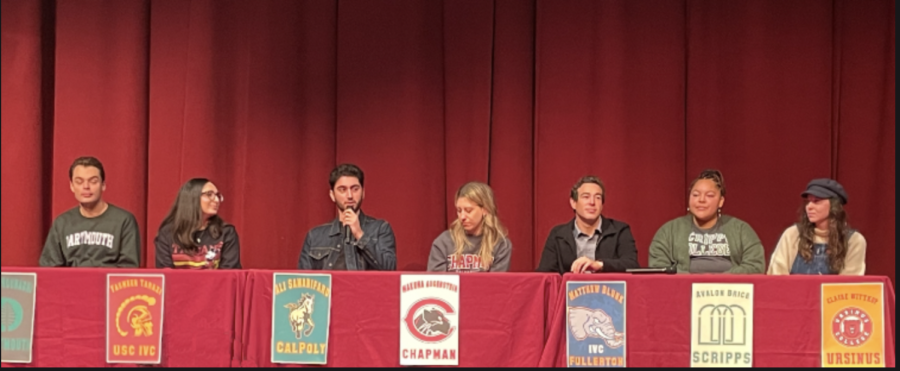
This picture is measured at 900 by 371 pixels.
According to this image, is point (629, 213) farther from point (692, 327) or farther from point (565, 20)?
point (692, 327)

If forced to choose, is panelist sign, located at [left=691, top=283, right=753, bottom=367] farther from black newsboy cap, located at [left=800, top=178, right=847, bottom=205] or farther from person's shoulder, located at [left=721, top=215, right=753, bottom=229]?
person's shoulder, located at [left=721, top=215, right=753, bottom=229]

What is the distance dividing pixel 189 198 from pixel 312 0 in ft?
6.92

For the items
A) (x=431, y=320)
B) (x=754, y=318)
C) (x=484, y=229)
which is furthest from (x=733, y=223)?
(x=431, y=320)

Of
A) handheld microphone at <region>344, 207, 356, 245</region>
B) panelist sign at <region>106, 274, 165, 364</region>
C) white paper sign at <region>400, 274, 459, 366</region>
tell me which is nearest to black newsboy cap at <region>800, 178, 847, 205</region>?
white paper sign at <region>400, 274, 459, 366</region>

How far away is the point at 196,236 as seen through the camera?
5574 mm

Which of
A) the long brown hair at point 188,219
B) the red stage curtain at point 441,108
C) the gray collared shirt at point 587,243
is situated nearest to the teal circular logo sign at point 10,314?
the long brown hair at point 188,219

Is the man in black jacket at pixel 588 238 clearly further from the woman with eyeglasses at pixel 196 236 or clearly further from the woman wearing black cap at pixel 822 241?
the woman with eyeglasses at pixel 196 236

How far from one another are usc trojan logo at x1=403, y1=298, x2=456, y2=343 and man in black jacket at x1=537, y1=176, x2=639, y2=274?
40.1 inches

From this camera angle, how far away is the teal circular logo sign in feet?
15.9

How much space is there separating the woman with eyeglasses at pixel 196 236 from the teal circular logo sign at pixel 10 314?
0.88m

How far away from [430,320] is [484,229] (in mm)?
1025

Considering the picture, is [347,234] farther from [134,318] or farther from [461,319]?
[134,318]

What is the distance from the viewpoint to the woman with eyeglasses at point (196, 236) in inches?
217

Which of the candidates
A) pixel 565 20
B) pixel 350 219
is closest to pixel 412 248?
pixel 350 219
